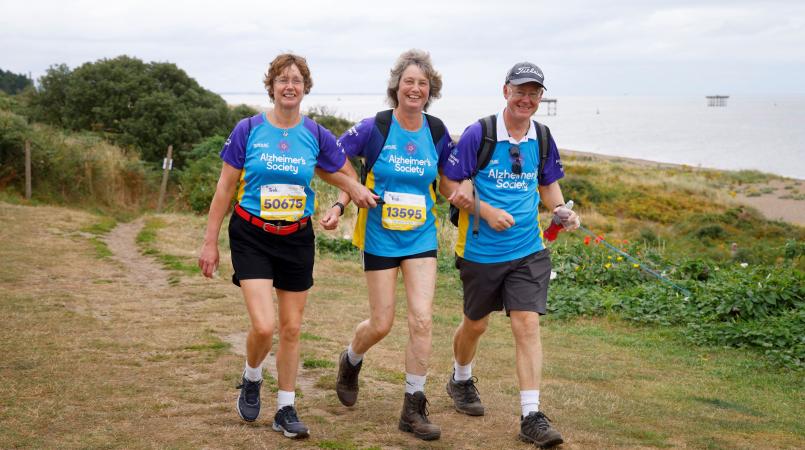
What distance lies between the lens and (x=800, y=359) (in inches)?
318

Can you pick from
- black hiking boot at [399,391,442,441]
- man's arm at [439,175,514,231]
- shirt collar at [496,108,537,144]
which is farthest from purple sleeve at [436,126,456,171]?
black hiking boot at [399,391,442,441]

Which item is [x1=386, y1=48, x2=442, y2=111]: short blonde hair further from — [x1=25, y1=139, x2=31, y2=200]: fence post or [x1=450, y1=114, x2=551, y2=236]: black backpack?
[x1=25, y1=139, x2=31, y2=200]: fence post

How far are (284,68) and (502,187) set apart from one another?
1.44 meters

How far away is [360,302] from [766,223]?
3172 centimetres

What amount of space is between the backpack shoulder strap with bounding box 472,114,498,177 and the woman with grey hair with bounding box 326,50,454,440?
251 millimetres

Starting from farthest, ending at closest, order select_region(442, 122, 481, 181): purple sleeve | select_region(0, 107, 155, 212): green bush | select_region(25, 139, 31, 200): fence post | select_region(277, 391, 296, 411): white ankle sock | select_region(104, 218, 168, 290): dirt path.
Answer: select_region(0, 107, 155, 212): green bush < select_region(25, 139, 31, 200): fence post < select_region(104, 218, 168, 290): dirt path < select_region(442, 122, 481, 181): purple sleeve < select_region(277, 391, 296, 411): white ankle sock

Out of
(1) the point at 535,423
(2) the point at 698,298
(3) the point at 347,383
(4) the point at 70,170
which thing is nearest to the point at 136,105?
(4) the point at 70,170

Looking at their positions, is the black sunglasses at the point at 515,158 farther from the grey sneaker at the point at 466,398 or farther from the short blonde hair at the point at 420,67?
the grey sneaker at the point at 466,398

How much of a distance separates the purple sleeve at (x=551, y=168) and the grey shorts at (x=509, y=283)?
46 cm

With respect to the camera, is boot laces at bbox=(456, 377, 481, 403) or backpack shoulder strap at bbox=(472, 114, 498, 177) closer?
backpack shoulder strap at bbox=(472, 114, 498, 177)

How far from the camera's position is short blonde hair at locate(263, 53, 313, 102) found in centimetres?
488

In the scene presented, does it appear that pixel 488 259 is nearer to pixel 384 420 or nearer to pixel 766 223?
pixel 384 420

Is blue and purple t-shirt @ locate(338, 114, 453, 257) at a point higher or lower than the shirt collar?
lower

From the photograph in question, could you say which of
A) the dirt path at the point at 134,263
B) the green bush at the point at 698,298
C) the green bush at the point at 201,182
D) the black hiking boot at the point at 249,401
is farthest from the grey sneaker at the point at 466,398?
the green bush at the point at 201,182
